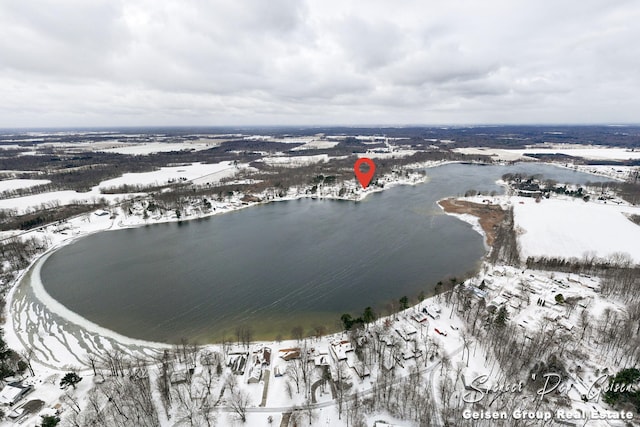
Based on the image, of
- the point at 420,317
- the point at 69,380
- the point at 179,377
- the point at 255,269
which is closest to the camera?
the point at 69,380

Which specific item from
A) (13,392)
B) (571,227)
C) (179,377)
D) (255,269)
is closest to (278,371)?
(179,377)

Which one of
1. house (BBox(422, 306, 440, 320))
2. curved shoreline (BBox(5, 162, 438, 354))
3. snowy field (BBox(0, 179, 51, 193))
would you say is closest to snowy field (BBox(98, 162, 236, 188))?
snowy field (BBox(0, 179, 51, 193))

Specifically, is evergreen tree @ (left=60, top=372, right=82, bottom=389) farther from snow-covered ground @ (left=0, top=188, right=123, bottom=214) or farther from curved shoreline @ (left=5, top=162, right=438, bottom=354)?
snow-covered ground @ (left=0, top=188, right=123, bottom=214)

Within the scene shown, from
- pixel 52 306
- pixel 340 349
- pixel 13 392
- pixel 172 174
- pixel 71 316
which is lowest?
pixel 71 316

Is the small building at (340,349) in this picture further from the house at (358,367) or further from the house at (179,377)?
the house at (179,377)

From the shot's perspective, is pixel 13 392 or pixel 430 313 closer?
pixel 13 392

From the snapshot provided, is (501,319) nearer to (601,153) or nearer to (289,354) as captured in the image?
(289,354)
